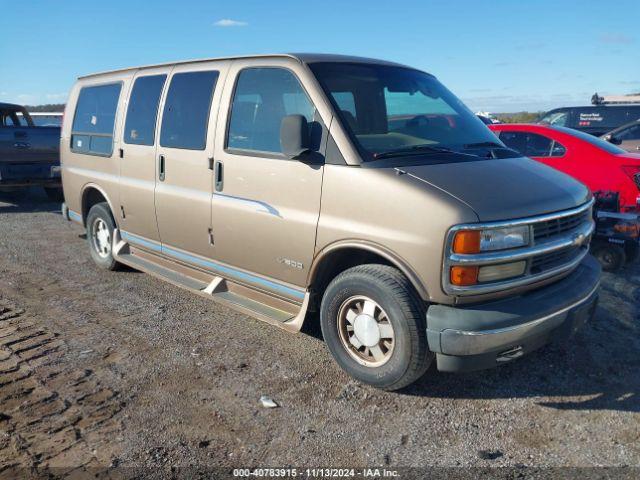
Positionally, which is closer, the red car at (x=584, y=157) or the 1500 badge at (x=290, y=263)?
the 1500 badge at (x=290, y=263)

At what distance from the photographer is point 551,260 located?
3.67 meters

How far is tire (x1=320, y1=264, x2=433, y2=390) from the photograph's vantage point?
138 inches

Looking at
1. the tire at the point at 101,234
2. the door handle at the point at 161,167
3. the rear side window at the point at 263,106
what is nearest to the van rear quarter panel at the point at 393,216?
the rear side window at the point at 263,106

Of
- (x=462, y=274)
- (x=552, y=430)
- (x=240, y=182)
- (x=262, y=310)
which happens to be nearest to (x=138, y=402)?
(x=262, y=310)

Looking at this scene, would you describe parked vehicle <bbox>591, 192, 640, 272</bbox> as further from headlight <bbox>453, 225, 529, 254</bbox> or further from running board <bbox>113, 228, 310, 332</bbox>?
running board <bbox>113, 228, 310, 332</bbox>

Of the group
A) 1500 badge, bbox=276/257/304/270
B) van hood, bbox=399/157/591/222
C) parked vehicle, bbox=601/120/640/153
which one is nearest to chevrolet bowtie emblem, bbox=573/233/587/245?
van hood, bbox=399/157/591/222

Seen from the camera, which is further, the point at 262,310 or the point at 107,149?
the point at 107,149

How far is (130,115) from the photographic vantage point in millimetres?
5730

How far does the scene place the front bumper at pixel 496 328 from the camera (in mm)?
3301

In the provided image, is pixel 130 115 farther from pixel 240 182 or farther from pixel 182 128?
pixel 240 182

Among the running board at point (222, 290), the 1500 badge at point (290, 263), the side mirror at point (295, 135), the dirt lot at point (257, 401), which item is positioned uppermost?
the side mirror at point (295, 135)

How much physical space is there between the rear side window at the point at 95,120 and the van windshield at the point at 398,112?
2947mm

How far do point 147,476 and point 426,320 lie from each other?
179 centimetres

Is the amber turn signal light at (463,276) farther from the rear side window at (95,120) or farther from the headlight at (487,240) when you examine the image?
the rear side window at (95,120)
